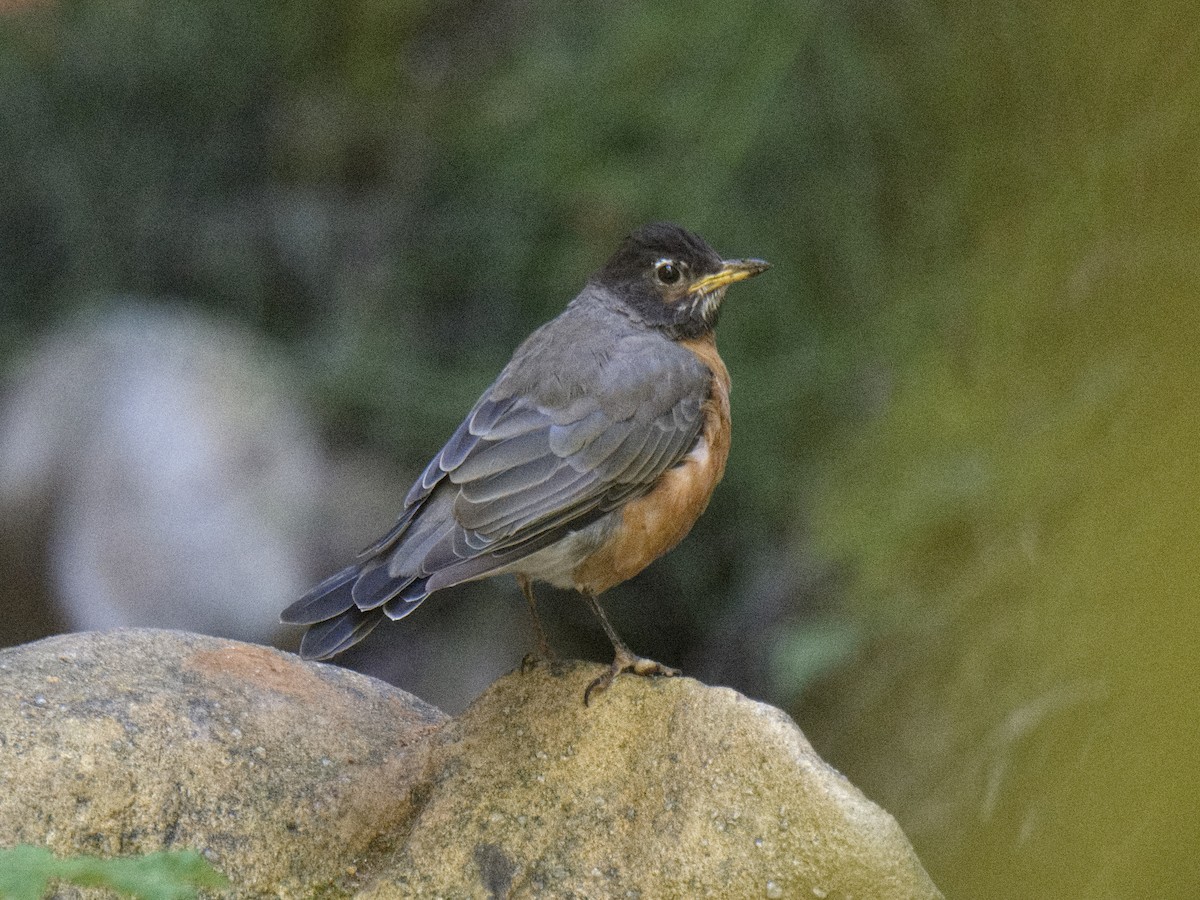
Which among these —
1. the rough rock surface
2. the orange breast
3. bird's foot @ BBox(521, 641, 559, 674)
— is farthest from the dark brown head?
the rough rock surface

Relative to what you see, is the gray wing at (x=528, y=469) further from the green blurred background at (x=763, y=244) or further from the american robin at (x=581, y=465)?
the green blurred background at (x=763, y=244)

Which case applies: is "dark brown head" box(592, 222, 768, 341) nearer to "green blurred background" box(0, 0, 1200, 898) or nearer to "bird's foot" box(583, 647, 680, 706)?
"green blurred background" box(0, 0, 1200, 898)

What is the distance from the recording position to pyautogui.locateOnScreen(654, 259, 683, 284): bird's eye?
4117 mm

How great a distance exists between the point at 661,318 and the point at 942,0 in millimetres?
2054

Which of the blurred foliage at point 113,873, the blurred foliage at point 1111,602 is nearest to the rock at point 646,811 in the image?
the blurred foliage at point 1111,602

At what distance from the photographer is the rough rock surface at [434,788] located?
2580 millimetres

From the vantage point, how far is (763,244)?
5621mm

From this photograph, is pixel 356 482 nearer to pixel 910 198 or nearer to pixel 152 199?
pixel 152 199

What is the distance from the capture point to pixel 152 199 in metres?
6.96

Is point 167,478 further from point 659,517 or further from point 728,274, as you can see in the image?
point 659,517

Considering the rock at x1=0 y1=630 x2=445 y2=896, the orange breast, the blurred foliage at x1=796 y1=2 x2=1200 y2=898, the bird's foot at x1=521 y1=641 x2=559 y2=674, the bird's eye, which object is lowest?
the bird's foot at x1=521 y1=641 x2=559 y2=674

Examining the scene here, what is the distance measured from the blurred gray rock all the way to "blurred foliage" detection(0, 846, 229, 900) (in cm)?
441

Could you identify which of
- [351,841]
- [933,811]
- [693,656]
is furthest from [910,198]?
[933,811]

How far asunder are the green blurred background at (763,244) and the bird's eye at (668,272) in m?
1.04
